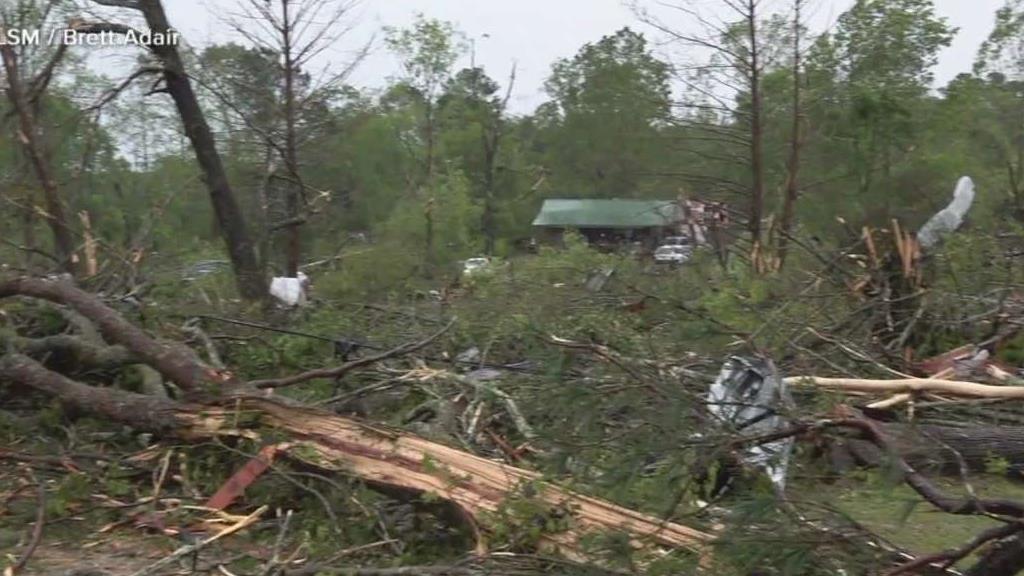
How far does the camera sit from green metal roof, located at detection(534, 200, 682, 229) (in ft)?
45.7

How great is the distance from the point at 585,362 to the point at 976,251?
5654 mm

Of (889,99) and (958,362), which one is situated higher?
(889,99)

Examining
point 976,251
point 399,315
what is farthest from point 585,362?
point 976,251

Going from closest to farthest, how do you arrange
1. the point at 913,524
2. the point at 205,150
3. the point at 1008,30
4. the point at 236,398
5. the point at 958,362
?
1. the point at 913,524
2. the point at 236,398
3. the point at 958,362
4. the point at 205,150
5. the point at 1008,30

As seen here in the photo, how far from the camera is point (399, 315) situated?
27.3ft

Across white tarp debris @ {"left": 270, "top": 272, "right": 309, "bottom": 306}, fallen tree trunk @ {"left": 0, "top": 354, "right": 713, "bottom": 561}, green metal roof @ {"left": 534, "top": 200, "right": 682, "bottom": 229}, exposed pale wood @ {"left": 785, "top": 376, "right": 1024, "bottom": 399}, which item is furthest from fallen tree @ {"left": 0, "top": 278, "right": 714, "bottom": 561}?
green metal roof @ {"left": 534, "top": 200, "right": 682, "bottom": 229}

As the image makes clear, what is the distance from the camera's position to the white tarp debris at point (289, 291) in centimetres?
960

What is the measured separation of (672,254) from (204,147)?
4.48 metres

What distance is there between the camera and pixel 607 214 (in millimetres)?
24016

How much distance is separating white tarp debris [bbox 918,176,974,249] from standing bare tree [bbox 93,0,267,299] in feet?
18.5

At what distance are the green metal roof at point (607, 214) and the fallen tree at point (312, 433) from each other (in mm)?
7479

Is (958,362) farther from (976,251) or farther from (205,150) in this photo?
(205,150)

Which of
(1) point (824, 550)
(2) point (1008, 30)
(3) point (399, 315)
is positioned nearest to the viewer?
(1) point (824, 550)

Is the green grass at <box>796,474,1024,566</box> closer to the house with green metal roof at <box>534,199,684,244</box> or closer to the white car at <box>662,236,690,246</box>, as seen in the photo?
the white car at <box>662,236,690,246</box>
